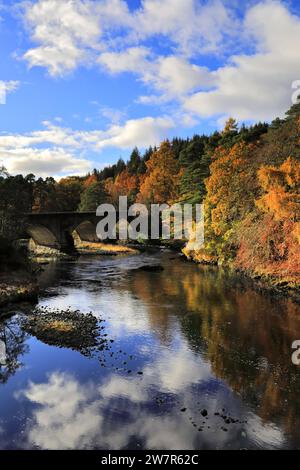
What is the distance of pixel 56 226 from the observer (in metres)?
84.9

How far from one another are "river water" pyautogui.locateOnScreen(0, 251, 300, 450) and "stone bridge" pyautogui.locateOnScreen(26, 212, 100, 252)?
50012 mm

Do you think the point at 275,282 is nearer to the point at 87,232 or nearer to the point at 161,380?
the point at 161,380

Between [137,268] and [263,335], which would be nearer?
[263,335]

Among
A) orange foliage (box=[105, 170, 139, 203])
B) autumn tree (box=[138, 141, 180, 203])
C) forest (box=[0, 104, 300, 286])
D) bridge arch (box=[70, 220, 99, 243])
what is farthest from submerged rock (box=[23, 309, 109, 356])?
orange foliage (box=[105, 170, 139, 203])

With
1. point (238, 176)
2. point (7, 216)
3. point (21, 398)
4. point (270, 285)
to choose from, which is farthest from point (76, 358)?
point (238, 176)

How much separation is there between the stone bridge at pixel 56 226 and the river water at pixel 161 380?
164ft

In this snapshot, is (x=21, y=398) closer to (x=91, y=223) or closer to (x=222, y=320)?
(x=222, y=320)

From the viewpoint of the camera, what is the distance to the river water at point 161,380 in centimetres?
1416

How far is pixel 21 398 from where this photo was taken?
17172 millimetres

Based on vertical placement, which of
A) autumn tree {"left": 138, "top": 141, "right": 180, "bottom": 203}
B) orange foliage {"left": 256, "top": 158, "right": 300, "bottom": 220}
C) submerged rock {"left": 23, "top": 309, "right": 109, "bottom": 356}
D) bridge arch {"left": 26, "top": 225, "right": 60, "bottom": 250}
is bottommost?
submerged rock {"left": 23, "top": 309, "right": 109, "bottom": 356}

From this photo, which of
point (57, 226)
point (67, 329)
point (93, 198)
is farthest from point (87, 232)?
point (67, 329)

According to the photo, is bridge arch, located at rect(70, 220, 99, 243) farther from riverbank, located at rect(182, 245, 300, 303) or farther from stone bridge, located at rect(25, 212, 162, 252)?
riverbank, located at rect(182, 245, 300, 303)

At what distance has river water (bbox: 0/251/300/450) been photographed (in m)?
14.2
